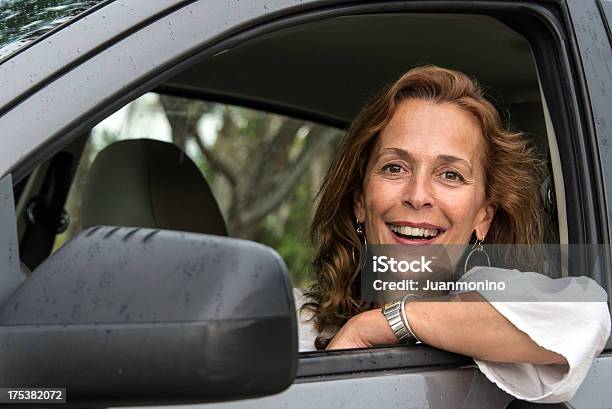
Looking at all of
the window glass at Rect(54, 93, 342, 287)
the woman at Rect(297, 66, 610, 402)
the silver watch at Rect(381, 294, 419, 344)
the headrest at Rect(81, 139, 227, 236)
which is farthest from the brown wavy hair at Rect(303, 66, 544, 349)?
the window glass at Rect(54, 93, 342, 287)

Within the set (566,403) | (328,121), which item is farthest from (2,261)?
(328,121)

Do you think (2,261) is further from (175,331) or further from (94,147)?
(94,147)

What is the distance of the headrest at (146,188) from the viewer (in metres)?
3.38

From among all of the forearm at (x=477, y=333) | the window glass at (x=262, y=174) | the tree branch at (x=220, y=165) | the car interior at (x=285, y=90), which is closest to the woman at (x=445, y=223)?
the forearm at (x=477, y=333)

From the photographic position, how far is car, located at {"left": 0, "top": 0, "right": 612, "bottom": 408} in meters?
1.31

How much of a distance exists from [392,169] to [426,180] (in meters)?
0.13

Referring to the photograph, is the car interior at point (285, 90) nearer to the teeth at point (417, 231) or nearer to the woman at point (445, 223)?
the woman at point (445, 223)

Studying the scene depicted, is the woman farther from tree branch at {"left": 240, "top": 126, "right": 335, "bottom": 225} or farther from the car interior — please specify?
tree branch at {"left": 240, "top": 126, "right": 335, "bottom": 225}

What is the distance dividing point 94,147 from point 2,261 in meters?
4.71

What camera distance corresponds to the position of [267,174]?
474 inches

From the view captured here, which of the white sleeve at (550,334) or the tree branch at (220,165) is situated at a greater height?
the white sleeve at (550,334)

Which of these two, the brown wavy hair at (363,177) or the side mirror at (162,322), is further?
the brown wavy hair at (363,177)

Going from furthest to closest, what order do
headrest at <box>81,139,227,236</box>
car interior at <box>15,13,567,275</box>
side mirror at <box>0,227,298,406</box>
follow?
1. headrest at <box>81,139,227,236</box>
2. car interior at <box>15,13,567,275</box>
3. side mirror at <box>0,227,298,406</box>

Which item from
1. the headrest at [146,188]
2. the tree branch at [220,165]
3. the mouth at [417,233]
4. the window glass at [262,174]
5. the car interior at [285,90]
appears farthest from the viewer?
the tree branch at [220,165]
